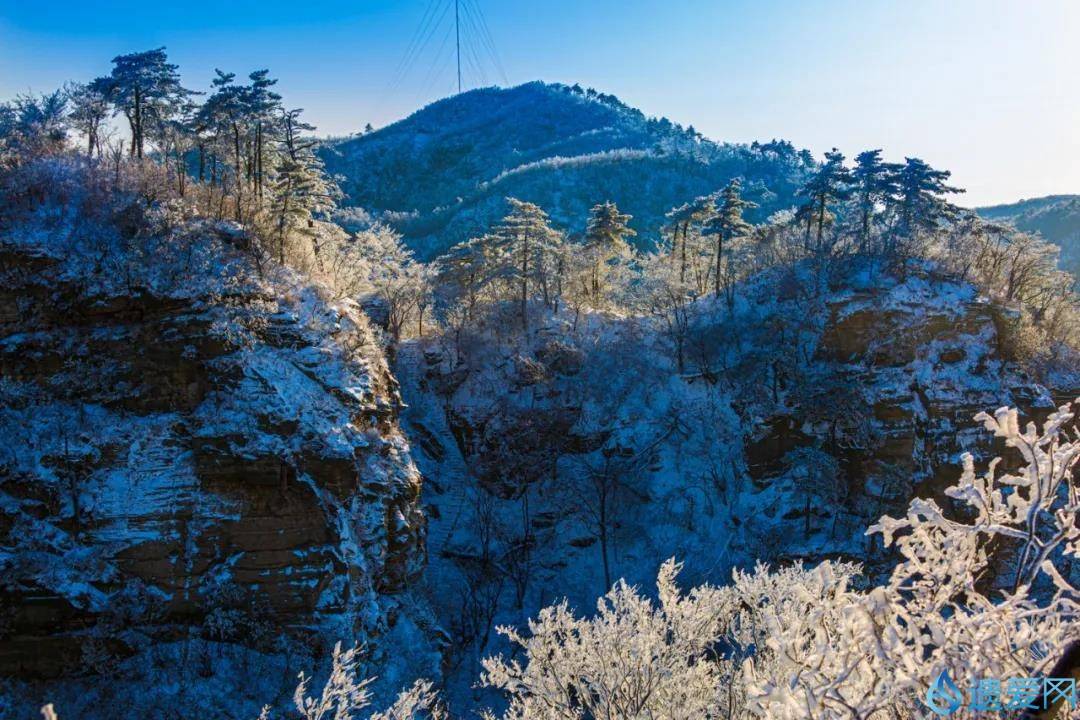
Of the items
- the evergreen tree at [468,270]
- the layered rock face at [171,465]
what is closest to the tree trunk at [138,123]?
the layered rock face at [171,465]

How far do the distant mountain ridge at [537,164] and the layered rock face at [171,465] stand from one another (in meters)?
68.5

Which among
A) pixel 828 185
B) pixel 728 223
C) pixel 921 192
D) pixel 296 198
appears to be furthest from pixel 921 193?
pixel 296 198

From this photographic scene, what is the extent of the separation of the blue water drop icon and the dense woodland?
1.12 metres

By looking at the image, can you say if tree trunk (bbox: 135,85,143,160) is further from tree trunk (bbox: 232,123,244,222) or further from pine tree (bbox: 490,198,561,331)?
pine tree (bbox: 490,198,561,331)

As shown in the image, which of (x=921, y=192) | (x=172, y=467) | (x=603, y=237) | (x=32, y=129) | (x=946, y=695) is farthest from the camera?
(x=603, y=237)

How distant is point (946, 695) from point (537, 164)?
128 m

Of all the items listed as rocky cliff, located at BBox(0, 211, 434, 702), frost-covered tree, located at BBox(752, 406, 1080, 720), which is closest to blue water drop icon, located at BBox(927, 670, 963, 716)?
frost-covered tree, located at BBox(752, 406, 1080, 720)

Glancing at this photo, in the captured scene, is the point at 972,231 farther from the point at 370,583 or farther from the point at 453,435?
the point at 370,583

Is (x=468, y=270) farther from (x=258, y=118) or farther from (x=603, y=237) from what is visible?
(x=258, y=118)

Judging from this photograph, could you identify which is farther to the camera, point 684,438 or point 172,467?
point 684,438

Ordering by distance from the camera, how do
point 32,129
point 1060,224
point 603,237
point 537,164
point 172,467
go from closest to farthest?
point 172,467, point 32,129, point 603,237, point 1060,224, point 537,164

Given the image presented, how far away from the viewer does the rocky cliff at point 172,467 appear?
1869cm

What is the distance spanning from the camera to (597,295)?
4556cm

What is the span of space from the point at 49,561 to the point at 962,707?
2340cm
